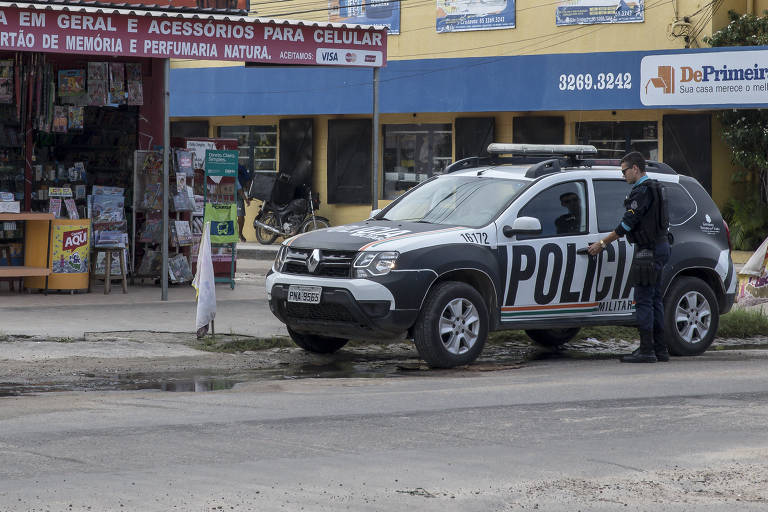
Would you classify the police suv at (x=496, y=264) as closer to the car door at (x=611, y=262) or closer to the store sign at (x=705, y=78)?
the car door at (x=611, y=262)

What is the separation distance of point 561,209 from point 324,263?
235 cm

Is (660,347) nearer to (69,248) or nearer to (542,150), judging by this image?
(542,150)

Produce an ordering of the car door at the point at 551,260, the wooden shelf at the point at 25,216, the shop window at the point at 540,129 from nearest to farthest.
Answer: the car door at the point at 551,260
the wooden shelf at the point at 25,216
the shop window at the point at 540,129

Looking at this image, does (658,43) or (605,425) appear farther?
(658,43)

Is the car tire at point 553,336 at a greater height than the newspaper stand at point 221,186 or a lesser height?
lesser

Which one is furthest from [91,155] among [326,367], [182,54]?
[326,367]

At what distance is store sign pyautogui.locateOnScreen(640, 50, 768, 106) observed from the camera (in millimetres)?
24781

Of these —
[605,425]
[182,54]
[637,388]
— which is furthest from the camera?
[182,54]

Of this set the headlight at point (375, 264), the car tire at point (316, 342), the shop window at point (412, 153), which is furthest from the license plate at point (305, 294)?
the shop window at point (412, 153)

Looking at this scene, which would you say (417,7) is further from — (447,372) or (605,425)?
(605,425)

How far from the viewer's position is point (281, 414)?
8.62 meters

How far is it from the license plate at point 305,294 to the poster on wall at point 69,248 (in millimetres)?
6190

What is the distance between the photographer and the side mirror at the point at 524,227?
11.3 meters

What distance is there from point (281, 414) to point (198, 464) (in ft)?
5.61
